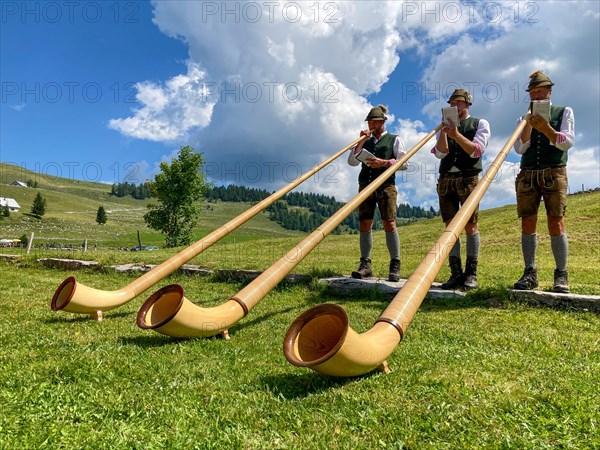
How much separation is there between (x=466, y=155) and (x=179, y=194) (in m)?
41.8

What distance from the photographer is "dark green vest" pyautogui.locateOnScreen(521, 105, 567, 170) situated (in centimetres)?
599

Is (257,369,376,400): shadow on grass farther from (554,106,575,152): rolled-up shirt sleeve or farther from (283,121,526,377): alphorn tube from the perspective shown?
(554,106,575,152): rolled-up shirt sleeve

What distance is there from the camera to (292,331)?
10.7 ft

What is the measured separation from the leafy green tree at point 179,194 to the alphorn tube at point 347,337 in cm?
4378

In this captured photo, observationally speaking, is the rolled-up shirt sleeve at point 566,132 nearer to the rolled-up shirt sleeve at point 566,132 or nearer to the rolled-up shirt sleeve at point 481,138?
the rolled-up shirt sleeve at point 566,132

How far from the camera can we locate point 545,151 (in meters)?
6.08

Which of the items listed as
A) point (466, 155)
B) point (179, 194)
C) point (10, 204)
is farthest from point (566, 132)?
point (10, 204)

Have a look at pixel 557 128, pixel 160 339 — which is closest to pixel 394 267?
pixel 557 128

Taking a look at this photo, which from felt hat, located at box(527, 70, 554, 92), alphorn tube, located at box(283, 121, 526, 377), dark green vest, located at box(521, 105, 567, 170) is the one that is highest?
felt hat, located at box(527, 70, 554, 92)

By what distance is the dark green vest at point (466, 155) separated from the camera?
269 inches

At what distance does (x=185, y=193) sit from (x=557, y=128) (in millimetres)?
42790

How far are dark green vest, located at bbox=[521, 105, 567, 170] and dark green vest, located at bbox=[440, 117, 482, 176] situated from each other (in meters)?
0.77

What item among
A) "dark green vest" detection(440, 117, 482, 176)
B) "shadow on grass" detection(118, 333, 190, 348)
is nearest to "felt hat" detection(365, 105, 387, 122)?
"dark green vest" detection(440, 117, 482, 176)

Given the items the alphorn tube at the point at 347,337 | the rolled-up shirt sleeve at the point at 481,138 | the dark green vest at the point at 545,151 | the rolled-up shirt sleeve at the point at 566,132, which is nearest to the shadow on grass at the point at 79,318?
the alphorn tube at the point at 347,337
